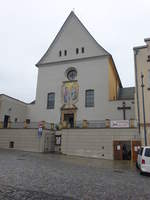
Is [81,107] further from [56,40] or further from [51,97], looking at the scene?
[56,40]

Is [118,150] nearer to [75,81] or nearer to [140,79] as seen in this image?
[140,79]

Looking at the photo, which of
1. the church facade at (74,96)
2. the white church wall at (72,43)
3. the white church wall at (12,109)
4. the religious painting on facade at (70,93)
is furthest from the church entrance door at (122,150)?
the white church wall at (12,109)

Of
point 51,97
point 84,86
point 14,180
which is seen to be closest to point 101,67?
point 84,86

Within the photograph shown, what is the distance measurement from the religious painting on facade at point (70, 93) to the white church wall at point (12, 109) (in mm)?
6569

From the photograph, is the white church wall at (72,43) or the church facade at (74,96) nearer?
the church facade at (74,96)

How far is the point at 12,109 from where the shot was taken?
26906 mm

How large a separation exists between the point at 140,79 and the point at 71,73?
11627 mm

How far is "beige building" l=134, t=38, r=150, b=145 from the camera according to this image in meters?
18.6

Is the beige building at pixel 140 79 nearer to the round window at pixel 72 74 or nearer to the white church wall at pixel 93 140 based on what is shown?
the white church wall at pixel 93 140

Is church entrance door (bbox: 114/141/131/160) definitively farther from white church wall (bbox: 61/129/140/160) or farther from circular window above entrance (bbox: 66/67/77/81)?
circular window above entrance (bbox: 66/67/77/81)

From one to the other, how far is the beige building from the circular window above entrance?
9971 mm

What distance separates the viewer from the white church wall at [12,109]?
25266 mm

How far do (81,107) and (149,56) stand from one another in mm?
10731

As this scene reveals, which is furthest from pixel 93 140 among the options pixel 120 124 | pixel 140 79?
pixel 140 79
